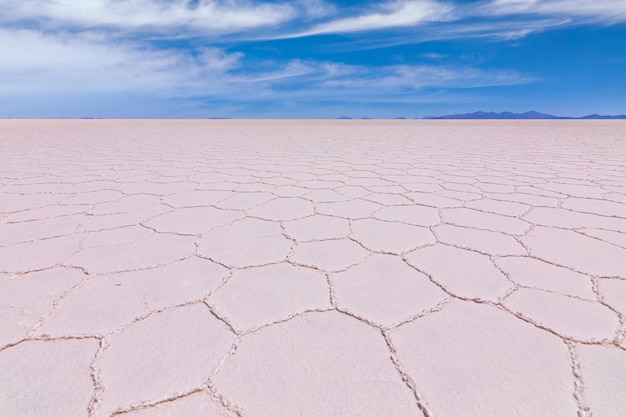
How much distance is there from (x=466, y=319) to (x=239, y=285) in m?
0.64

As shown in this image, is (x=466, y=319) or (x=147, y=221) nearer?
(x=466, y=319)

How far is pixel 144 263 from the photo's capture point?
1.13 meters

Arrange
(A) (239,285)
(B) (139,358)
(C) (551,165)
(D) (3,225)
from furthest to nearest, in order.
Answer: (C) (551,165)
(D) (3,225)
(A) (239,285)
(B) (139,358)

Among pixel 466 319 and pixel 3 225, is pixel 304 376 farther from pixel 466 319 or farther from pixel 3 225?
pixel 3 225

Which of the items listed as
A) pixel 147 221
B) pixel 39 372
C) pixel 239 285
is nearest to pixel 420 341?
pixel 239 285

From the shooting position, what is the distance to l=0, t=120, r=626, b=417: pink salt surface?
62 centimetres

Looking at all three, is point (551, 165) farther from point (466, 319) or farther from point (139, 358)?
point (139, 358)

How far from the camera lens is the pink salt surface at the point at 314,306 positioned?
618 millimetres

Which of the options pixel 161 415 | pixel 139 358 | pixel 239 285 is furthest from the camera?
pixel 239 285

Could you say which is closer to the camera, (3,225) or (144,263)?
(144,263)

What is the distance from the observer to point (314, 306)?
883 millimetres

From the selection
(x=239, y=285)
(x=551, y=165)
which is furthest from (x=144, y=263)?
(x=551, y=165)

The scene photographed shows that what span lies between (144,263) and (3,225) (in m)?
0.90

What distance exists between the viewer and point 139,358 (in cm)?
71
